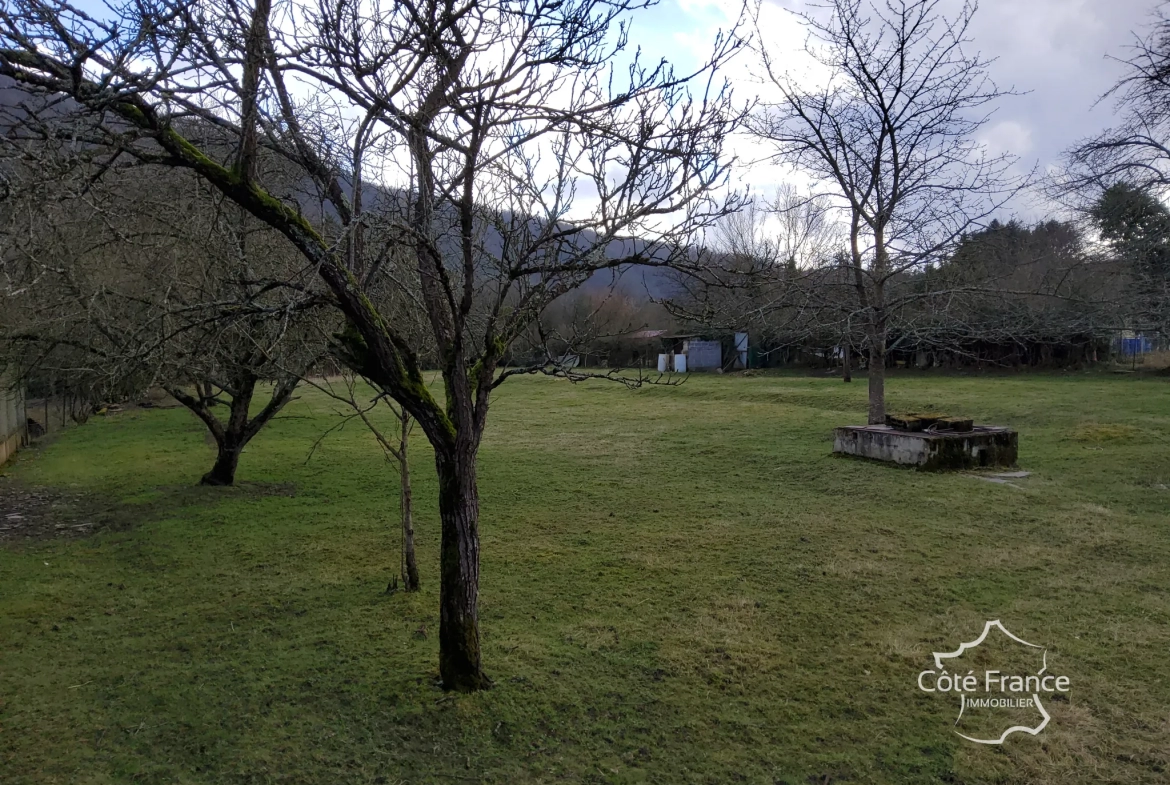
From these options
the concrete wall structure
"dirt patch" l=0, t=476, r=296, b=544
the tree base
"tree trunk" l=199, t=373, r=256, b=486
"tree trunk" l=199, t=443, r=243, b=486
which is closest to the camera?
the tree base

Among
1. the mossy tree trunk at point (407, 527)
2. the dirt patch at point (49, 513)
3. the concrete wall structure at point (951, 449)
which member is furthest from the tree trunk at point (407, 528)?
the concrete wall structure at point (951, 449)

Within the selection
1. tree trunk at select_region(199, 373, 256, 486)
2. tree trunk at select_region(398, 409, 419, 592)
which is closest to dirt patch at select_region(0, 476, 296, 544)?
tree trunk at select_region(199, 373, 256, 486)

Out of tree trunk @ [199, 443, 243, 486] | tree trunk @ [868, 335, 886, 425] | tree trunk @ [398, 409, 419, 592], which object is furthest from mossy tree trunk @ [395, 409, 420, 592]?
tree trunk @ [868, 335, 886, 425]

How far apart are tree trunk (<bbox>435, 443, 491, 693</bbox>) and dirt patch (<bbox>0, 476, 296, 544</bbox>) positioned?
20.3 feet

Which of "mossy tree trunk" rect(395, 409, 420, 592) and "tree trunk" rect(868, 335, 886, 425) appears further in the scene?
"tree trunk" rect(868, 335, 886, 425)

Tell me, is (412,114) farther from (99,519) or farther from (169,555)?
(99,519)

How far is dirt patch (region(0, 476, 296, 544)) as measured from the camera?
8562 mm

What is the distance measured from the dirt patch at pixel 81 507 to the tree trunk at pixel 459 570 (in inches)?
243

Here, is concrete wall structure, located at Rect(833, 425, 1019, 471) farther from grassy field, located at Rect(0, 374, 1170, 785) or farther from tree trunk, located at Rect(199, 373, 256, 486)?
tree trunk, located at Rect(199, 373, 256, 486)

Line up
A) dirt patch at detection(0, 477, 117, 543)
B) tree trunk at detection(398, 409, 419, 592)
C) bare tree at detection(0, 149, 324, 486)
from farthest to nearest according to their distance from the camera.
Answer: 1. dirt patch at detection(0, 477, 117, 543)
2. tree trunk at detection(398, 409, 419, 592)
3. bare tree at detection(0, 149, 324, 486)

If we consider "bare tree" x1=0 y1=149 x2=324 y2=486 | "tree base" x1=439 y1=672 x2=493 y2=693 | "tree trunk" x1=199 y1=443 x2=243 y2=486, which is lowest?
"tree base" x1=439 y1=672 x2=493 y2=693

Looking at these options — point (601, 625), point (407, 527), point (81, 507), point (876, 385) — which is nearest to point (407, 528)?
point (407, 527)

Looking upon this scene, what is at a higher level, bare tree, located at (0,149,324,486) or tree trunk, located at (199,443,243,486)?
bare tree, located at (0,149,324,486)

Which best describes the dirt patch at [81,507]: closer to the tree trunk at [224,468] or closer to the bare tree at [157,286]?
the tree trunk at [224,468]
